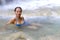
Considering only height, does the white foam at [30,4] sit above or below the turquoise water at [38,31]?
above

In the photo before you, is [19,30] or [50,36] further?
[19,30]

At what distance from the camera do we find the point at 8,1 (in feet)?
35.1

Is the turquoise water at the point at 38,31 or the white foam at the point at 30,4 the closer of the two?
the turquoise water at the point at 38,31

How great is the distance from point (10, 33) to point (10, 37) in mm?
311

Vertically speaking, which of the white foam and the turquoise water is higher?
the white foam

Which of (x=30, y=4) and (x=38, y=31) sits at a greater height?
(x=30, y=4)

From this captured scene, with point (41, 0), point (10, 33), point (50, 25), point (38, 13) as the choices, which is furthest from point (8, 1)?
point (10, 33)

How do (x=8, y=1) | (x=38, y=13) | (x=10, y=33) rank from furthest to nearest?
1. (x=8, y=1)
2. (x=38, y=13)
3. (x=10, y=33)

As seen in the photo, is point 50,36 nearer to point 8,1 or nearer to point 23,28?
point 23,28

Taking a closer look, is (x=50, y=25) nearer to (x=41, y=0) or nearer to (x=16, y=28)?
(x=16, y=28)

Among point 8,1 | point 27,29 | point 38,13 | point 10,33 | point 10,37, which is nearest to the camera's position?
point 10,37

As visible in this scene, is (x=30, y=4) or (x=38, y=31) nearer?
(x=38, y=31)

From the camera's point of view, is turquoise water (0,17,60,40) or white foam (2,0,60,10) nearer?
turquoise water (0,17,60,40)

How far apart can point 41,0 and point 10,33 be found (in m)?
6.74
